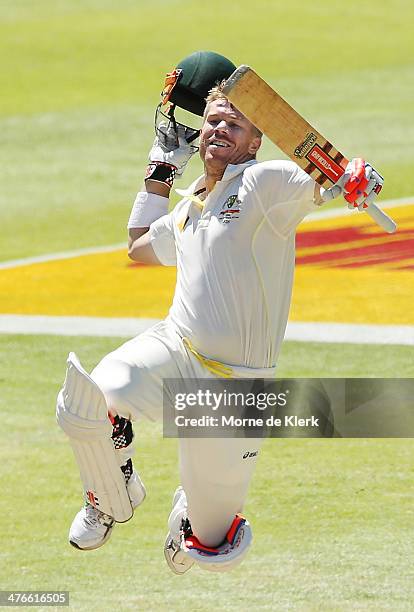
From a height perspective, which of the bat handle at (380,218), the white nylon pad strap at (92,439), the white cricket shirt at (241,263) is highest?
the bat handle at (380,218)

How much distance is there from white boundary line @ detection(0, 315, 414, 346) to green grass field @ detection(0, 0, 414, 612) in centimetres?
17

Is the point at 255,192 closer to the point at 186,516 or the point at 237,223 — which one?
the point at 237,223

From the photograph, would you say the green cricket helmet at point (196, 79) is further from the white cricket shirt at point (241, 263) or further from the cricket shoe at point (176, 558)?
the cricket shoe at point (176, 558)

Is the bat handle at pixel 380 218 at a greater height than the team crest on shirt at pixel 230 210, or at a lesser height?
greater

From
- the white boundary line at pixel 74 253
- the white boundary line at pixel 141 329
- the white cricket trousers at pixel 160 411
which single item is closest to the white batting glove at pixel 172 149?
the white cricket trousers at pixel 160 411

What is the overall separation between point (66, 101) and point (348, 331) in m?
8.61

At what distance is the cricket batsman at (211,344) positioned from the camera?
6.22 metres

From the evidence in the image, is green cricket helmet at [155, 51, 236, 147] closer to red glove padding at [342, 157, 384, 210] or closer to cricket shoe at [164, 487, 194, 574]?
red glove padding at [342, 157, 384, 210]

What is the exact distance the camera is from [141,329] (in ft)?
36.3

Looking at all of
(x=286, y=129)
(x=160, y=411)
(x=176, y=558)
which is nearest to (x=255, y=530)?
(x=176, y=558)

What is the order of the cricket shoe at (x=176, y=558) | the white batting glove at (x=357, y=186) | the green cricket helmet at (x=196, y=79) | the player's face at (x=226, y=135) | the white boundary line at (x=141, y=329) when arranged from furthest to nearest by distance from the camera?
the white boundary line at (x=141, y=329) < the cricket shoe at (x=176, y=558) < the green cricket helmet at (x=196, y=79) < the player's face at (x=226, y=135) < the white batting glove at (x=357, y=186)

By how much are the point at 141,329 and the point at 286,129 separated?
5.14 m

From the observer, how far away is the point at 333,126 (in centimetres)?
1705

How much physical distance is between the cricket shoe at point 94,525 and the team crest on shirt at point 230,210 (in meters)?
1.30
